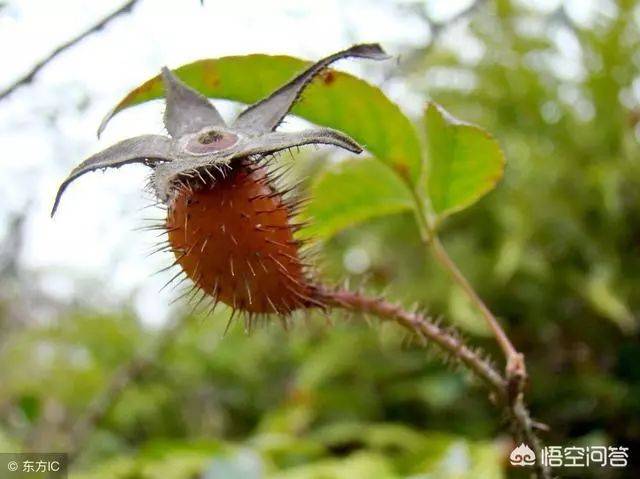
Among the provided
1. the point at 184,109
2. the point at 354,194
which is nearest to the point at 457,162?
the point at 354,194

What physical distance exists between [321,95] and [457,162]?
121mm

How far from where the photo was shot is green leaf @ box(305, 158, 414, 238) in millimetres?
656

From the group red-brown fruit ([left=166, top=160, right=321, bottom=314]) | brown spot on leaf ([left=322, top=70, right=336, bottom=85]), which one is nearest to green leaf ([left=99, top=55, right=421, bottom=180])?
brown spot on leaf ([left=322, top=70, right=336, bottom=85])

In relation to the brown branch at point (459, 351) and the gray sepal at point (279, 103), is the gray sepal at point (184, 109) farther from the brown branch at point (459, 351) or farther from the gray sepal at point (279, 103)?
the brown branch at point (459, 351)

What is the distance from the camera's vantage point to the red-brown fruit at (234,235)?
0.43 meters

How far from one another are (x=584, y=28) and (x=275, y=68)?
112 cm

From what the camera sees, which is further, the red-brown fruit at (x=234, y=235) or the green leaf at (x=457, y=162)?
the green leaf at (x=457, y=162)

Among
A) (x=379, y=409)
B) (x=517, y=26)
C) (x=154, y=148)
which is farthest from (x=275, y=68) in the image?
(x=517, y=26)

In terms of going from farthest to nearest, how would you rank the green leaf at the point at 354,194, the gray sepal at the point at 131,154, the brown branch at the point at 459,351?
the green leaf at the point at 354,194, the brown branch at the point at 459,351, the gray sepal at the point at 131,154

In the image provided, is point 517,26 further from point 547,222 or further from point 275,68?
point 275,68

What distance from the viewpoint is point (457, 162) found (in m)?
0.60

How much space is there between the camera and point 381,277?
1390 millimetres

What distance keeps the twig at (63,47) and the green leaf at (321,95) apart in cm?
9

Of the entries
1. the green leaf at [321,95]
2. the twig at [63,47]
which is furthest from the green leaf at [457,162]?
the twig at [63,47]
